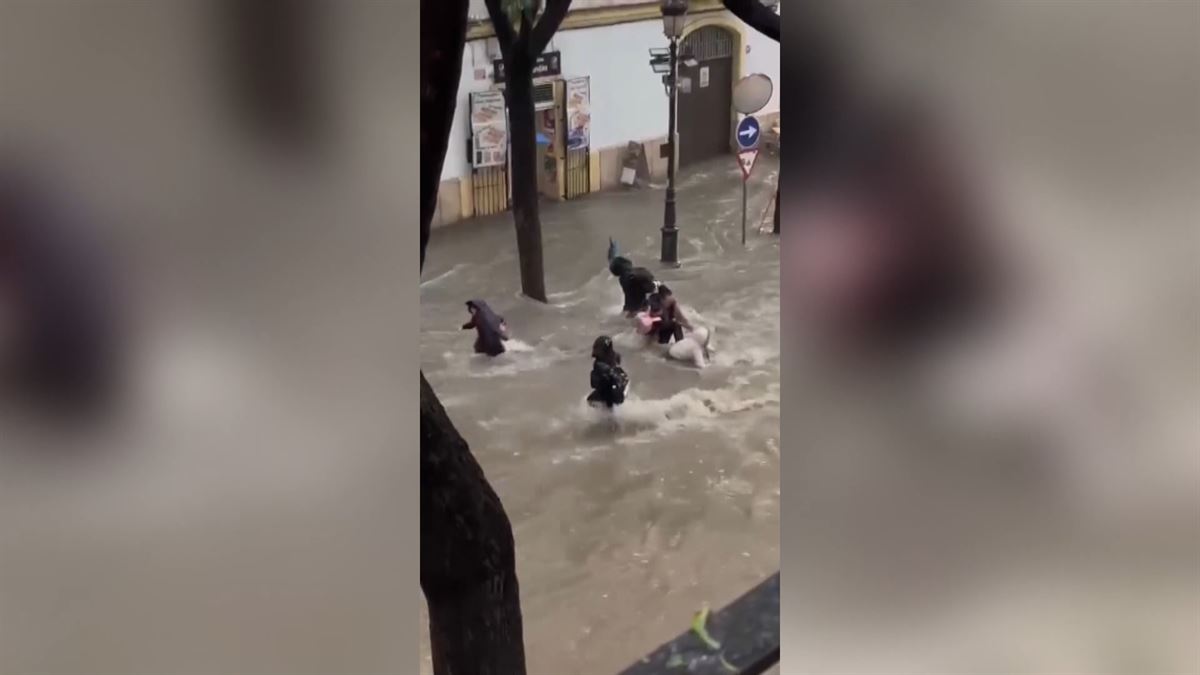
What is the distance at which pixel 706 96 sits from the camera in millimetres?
780

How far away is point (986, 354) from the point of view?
0.67 m

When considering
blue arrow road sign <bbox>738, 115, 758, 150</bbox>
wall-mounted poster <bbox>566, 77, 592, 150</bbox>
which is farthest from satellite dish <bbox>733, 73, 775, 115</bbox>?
wall-mounted poster <bbox>566, 77, 592, 150</bbox>

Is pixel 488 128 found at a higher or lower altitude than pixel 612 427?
higher

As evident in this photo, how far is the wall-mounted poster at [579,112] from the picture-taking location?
0.79 metres

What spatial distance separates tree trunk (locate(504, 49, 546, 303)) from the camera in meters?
0.78

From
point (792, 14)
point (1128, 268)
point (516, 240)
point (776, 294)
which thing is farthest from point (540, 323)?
point (1128, 268)

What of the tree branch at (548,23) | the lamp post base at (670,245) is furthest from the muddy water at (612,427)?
the tree branch at (548,23)

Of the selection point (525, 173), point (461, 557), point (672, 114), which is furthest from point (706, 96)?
point (461, 557)

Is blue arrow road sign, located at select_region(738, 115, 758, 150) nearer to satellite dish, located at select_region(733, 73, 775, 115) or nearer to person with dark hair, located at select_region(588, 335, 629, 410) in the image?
satellite dish, located at select_region(733, 73, 775, 115)

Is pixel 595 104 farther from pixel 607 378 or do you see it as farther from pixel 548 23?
pixel 607 378

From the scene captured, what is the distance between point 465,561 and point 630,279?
0.80 ft

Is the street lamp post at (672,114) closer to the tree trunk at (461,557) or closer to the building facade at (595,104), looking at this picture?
the building facade at (595,104)

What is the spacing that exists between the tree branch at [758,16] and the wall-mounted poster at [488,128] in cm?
18

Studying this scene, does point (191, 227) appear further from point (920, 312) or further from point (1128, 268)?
point (1128, 268)
